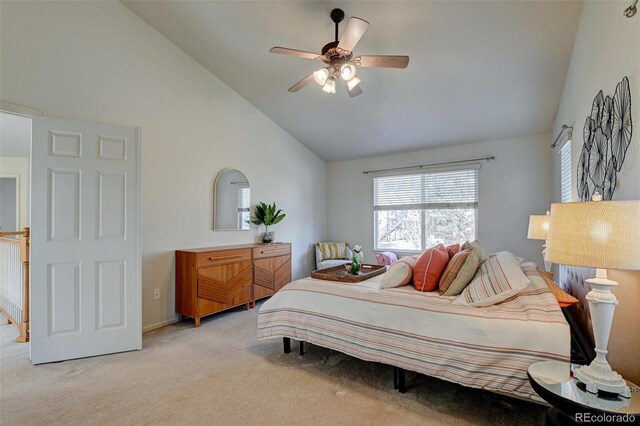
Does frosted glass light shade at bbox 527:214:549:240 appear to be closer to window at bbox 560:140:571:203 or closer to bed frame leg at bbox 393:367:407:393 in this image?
window at bbox 560:140:571:203

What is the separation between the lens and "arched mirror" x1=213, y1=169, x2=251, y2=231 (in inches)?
158

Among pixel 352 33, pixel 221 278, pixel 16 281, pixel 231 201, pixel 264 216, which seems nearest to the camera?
pixel 352 33

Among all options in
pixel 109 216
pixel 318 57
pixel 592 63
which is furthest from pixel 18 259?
pixel 592 63

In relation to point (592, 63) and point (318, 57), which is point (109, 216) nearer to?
point (318, 57)

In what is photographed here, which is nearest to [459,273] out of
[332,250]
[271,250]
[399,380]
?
[399,380]

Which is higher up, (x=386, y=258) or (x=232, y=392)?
(x=386, y=258)

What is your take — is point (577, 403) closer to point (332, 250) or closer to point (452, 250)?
point (452, 250)

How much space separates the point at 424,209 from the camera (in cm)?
506

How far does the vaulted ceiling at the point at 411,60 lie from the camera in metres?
2.67

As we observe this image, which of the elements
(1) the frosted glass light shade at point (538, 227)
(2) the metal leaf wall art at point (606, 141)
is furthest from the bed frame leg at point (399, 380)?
(1) the frosted glass light shade at point (538, 227)

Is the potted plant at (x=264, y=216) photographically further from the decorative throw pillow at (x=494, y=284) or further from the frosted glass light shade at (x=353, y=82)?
the decorative throw pillow at (x=494, y=284)

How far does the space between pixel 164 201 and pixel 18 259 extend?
1.54 meters

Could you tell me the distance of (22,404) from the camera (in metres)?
1.92

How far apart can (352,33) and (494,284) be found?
1.97 m
